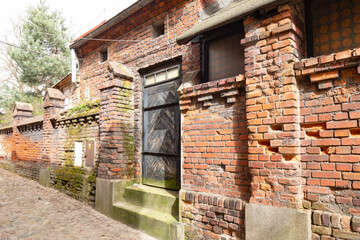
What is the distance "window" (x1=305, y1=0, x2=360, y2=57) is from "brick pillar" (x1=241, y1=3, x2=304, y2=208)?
0.65 feet

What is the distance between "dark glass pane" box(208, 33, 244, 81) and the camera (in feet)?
12.5

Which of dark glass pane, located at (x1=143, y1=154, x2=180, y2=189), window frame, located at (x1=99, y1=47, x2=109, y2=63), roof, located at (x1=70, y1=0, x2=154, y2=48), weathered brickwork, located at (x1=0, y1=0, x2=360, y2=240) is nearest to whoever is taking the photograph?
weathered brickwork, located at (x1=0, y1=0, x2=360, y2=240)

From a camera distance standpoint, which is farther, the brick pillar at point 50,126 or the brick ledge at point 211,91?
the brick pillar at point 50,126

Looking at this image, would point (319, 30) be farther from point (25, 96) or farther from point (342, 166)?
point (25, 96)

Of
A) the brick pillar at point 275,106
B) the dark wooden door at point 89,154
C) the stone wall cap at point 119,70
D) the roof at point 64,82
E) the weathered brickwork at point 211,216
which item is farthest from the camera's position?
the roof at point 64,82

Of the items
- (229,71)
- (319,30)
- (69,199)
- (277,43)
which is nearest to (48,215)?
(69,199)

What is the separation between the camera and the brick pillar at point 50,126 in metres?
8.48

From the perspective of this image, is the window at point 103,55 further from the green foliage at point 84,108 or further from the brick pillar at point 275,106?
the brick pillar at point 275,106

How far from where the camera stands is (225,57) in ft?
13.2

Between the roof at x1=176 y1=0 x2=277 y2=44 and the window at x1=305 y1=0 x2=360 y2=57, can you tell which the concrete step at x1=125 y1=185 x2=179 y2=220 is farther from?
the window at x1=305 y1=0 x2=360 y2=57

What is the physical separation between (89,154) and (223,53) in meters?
4.68

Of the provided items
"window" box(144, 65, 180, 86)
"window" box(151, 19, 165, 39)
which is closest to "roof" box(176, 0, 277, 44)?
"window" box(144, 65, 180, 86)

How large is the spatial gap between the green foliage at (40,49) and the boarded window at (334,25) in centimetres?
1711

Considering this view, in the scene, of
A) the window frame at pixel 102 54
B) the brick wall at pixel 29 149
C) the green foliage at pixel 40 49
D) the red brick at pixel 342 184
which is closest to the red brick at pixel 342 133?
the red brick at pixel 342 184
